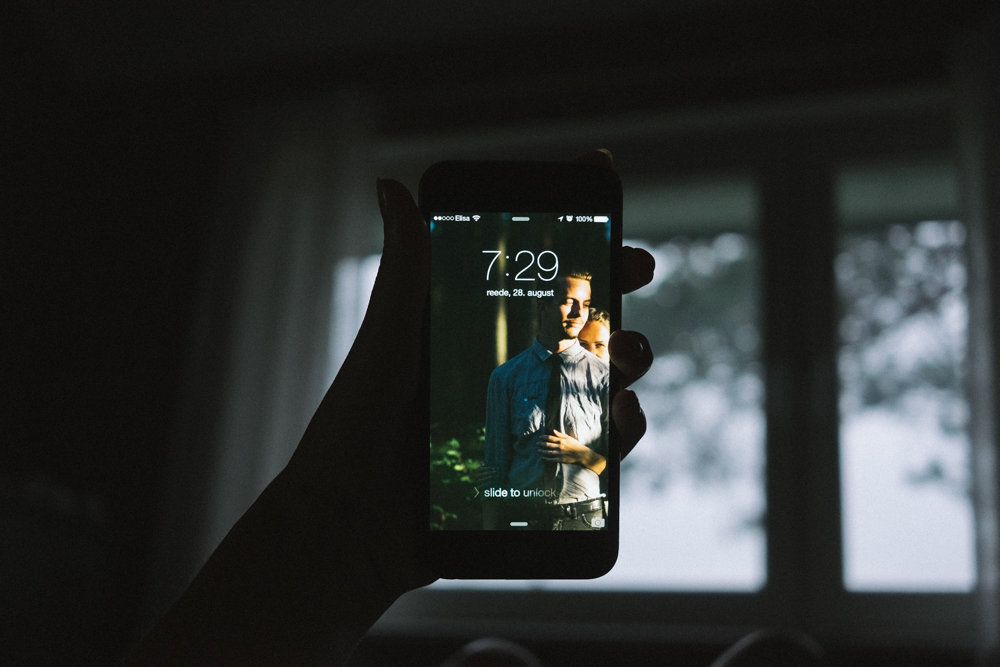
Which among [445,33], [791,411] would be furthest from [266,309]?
[791,411]

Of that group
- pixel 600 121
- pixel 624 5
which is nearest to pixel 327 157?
pixel 600 121

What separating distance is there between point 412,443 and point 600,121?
1.78 metres

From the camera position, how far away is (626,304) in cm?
217

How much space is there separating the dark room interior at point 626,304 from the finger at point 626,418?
1.36 meters

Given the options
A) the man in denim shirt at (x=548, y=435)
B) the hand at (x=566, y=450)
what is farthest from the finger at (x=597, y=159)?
the hand at (x=566, y=450)

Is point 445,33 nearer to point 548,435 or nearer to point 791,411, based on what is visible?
point 791,411

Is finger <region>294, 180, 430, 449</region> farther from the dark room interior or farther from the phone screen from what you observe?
the dark room interior

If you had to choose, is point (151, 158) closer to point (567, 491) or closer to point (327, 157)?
point (327, 157)

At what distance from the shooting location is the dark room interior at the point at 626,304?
6.35ft

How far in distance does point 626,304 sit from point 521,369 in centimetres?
149

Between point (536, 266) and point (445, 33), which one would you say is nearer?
point (536, 266)

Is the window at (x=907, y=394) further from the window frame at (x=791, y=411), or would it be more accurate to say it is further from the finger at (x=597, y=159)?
the finger at (x=597, y=159)

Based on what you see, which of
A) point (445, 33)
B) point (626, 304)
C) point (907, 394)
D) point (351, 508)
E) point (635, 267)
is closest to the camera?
point (351, 508)

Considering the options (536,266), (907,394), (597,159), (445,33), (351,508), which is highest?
(445,33)
